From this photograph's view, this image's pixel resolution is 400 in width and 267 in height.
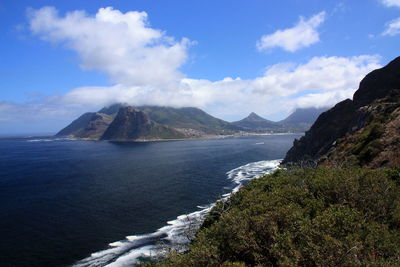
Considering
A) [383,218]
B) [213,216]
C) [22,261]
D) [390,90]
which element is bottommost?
[22,261]

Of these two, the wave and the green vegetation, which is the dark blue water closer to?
the wave

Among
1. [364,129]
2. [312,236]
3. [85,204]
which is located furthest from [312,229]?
[364,129]

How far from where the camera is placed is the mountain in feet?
227

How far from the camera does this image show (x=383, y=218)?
1052 inches

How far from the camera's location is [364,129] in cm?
9406

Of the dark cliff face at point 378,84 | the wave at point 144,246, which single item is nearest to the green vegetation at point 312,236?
the wave at point 144,246

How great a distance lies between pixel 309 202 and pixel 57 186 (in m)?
99.7

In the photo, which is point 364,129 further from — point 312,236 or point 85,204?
point 85,204

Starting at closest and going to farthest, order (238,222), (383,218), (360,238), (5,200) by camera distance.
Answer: (360,238) < (238,222) < (383,218) < (5,200)

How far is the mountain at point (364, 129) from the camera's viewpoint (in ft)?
227

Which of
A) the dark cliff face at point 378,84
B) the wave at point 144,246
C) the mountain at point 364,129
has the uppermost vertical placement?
the dark cliff face at point 378,84

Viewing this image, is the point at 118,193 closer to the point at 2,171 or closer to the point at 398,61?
the point at 2,171

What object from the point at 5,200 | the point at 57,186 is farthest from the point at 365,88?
the point at 5,200

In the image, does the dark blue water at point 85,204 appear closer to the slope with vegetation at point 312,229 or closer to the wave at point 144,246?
the wave at point 144,246
